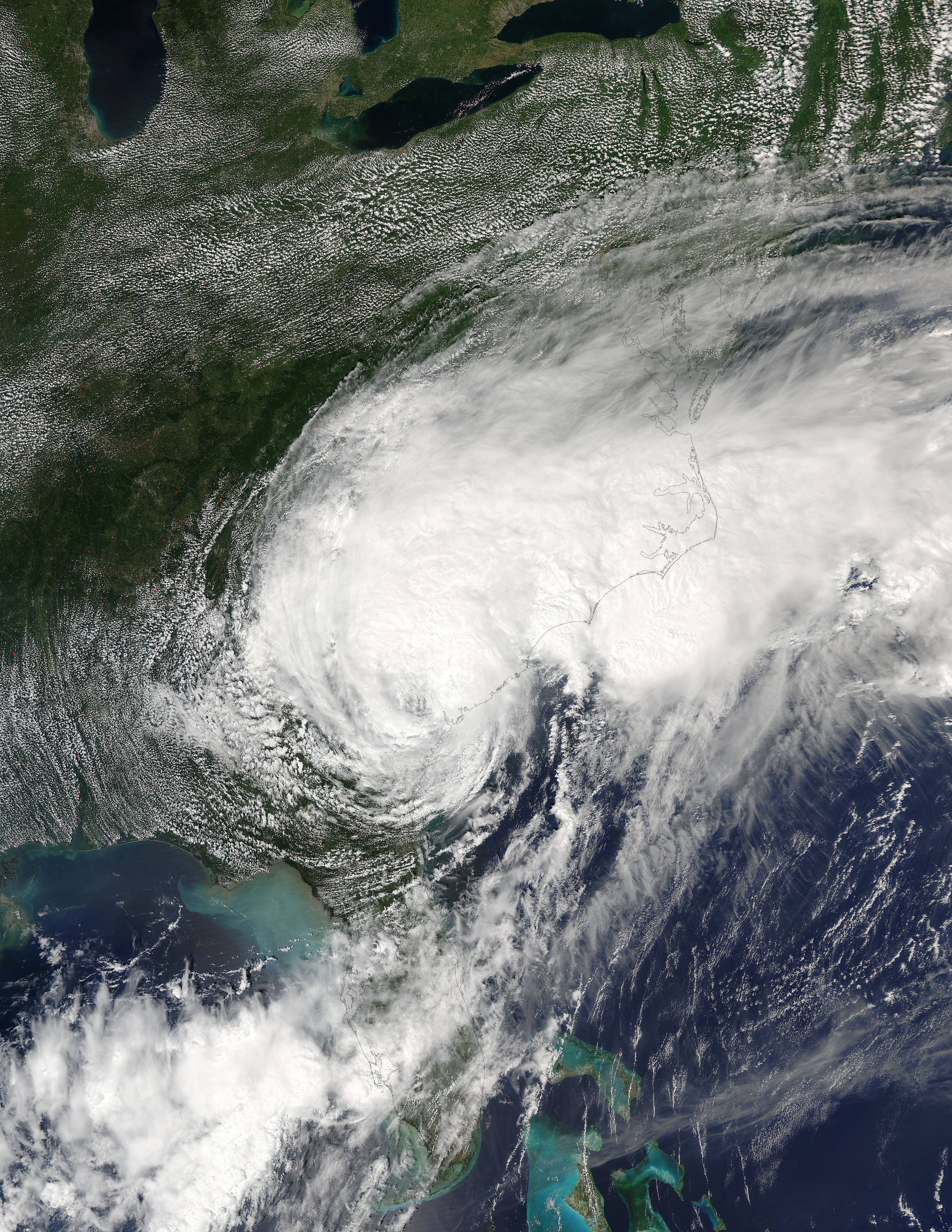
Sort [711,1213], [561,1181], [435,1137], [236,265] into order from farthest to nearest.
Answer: [236,265] < [435,1137] < [561,1181] < [711,1213]

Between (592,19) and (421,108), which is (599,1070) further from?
(592,19)

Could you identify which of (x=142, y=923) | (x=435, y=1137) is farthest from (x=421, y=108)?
(x=435, y=1137)

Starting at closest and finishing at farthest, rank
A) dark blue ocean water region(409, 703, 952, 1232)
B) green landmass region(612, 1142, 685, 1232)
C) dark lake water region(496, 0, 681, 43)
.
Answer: dark blue ocean water region(409, 703, 952, 1232), green landmass region(612, 1142, 685, 1232), dark lake water region(496, 0, 681, 43)

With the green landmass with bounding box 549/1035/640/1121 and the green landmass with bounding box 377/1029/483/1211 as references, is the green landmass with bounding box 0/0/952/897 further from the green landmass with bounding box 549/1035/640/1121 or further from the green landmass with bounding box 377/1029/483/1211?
the green landmass with bounding box 549/1035/640/1121

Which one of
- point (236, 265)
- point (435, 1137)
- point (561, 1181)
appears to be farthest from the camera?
point (236, 265)

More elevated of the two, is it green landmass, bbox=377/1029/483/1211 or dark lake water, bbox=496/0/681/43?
dark lake water, bbox=496/0/681/43

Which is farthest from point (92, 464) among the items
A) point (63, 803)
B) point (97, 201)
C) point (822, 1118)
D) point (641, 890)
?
point (822, 1118)

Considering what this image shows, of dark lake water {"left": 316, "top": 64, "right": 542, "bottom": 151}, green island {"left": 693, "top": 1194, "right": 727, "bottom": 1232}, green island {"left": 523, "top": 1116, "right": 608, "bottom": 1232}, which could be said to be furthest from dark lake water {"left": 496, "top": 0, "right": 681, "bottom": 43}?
green island {"left": 693, "top": 1194, "right": 727, "bottom": 1232}

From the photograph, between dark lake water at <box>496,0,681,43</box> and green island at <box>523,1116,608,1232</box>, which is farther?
dark lake water at <box>496,0,681,43</box>
